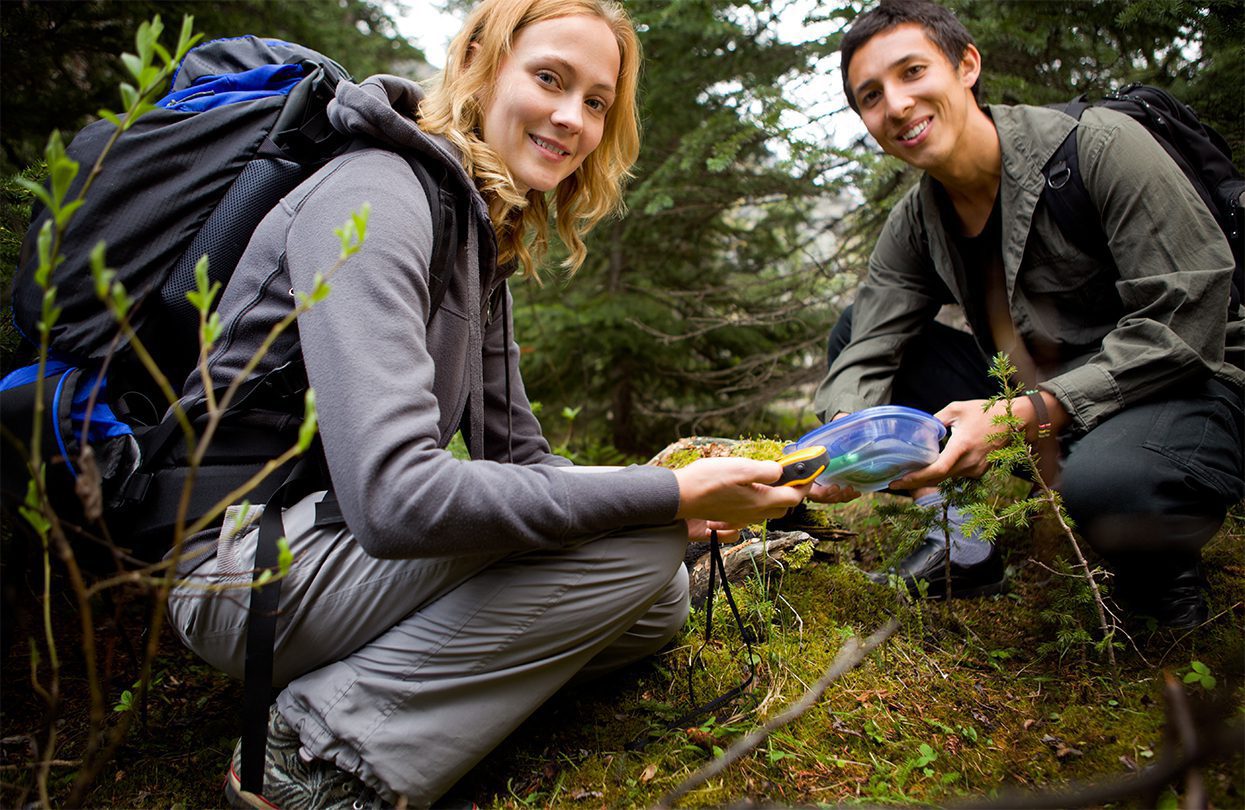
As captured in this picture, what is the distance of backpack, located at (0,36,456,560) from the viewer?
1869 mm

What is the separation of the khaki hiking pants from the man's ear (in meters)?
2.58

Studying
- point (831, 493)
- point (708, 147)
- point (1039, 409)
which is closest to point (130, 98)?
point (831, 493)

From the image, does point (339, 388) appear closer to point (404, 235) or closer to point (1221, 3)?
point (404, 235)

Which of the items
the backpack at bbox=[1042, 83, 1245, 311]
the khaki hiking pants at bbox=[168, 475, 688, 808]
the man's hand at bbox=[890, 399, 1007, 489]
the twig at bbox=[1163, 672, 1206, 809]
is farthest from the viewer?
the backpack at bbox=[1042, 83, 1245, 311]

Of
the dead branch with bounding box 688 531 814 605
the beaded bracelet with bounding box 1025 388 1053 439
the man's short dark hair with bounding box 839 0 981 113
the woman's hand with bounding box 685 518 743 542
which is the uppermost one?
the man's short dark hair with bounding box 839 0 981 113

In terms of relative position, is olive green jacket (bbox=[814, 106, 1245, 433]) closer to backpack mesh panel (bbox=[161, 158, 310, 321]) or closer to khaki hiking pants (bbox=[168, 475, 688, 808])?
khaki hiking pants (bbox=[168, 475, 688, 808])

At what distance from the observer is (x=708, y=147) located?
5.14 metres

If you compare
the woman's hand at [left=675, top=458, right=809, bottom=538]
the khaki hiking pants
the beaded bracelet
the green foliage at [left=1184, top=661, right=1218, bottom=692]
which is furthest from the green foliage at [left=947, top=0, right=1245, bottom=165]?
the khaki hiking pants

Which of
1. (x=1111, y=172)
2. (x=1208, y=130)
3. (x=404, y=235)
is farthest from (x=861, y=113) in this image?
(x=404, y=235)

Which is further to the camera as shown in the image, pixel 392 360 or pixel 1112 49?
pixel 1112 49

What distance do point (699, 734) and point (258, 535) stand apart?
1364 mm

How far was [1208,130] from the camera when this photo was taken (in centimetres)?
313

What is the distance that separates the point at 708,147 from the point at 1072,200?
2583mm

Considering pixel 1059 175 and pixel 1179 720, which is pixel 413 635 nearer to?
pixel 1179 720
